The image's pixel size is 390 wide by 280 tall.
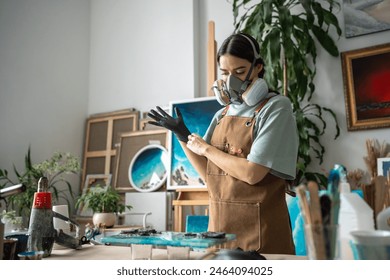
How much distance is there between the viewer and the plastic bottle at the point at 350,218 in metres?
0.57

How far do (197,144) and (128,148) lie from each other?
7.52ft

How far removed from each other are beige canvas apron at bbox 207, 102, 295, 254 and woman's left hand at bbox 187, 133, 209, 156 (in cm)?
9

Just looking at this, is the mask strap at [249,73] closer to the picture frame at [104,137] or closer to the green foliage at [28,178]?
the green foliage at [28,178]

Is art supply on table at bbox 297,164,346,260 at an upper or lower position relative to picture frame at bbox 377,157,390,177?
lower

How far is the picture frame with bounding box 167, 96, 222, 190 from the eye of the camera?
8.95ft

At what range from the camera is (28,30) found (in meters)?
3.21

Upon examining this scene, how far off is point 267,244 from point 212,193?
24cm

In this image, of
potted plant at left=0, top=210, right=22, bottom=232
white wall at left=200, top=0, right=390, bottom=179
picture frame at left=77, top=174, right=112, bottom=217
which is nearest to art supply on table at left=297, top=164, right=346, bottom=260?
potted plant at left=0, top=210, right=22, bottom=232

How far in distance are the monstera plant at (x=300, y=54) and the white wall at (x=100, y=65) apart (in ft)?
0.40

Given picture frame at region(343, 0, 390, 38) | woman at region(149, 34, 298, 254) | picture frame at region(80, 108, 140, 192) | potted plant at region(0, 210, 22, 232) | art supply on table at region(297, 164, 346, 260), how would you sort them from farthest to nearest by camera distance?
picture frame at region(80, 108, 140, 192) < picture frame at region(343, 0, 390, 38) < potted plant at region(0, 210, 22, 232) < woman at region(149, 34, 298, 254) < art supply on table at region(297, 164, 346, 260)

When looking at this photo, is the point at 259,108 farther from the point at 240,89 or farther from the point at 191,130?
the point at 191,130

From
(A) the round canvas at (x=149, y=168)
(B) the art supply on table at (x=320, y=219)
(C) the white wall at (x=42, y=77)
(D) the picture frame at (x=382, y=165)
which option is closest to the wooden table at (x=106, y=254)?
A: (B) the art supply on table at (x=320, y=219)

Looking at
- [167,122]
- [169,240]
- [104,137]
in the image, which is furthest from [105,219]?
[169,240]

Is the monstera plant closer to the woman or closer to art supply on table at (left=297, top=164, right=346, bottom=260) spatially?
the woman
